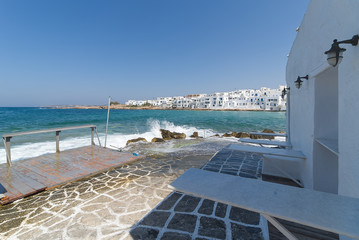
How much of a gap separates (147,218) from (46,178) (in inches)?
126

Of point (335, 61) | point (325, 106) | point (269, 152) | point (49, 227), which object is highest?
point (335, 61)

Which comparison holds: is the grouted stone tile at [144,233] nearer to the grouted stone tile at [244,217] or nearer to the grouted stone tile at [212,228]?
the grouted stone tile at [212,228]

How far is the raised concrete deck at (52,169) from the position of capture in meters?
3.73

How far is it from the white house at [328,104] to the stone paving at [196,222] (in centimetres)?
131

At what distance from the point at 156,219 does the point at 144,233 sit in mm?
333

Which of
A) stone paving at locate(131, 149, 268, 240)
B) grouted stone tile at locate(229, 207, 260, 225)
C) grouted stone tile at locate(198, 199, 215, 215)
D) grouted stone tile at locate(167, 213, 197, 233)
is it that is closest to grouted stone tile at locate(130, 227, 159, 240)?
stone paving at locate(131, 149, 268, 240)

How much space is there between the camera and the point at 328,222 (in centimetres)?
109

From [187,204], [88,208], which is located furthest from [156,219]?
[88,208]

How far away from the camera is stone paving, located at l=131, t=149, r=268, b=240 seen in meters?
2.35

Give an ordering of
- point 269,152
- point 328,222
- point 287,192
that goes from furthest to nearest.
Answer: point 269,152 → point 287,192 → point 328,222

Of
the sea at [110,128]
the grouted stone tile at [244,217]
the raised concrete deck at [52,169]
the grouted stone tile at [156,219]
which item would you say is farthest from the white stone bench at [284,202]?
the sea at [110,128]

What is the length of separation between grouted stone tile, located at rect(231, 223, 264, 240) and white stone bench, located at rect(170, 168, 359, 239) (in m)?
1.11

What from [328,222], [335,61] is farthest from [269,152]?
Result: [328,222]

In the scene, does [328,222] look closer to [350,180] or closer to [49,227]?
[350,180]
